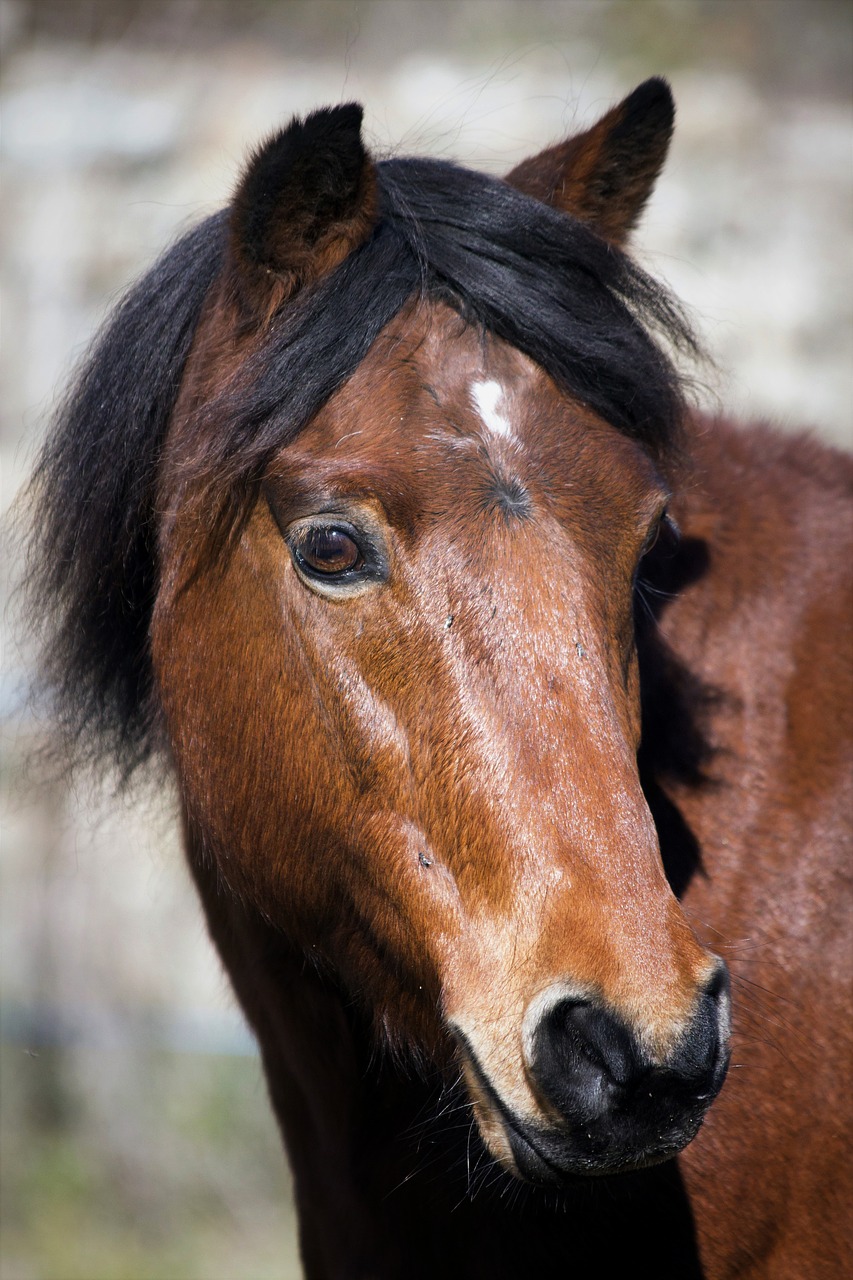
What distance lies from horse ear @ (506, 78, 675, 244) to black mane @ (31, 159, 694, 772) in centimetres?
22

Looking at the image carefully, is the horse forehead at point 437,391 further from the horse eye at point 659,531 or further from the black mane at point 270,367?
the horse eye at point 659,531

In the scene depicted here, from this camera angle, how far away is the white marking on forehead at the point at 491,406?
1937 mm

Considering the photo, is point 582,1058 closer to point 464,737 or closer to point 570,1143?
point 570,1143

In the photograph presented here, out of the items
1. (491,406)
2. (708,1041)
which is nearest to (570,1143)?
(708,1041)

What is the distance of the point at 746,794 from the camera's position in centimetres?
239

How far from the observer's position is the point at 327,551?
6.20ft

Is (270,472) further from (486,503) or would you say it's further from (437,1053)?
(437,1053)

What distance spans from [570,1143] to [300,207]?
167 cm

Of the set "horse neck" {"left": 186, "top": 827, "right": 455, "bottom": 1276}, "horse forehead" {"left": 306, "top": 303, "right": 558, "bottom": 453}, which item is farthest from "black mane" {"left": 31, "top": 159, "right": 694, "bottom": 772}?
"horse neck" {"left": 186, "top": 827, "right": 455, "bottom": 1276}

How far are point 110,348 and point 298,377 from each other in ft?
1.99

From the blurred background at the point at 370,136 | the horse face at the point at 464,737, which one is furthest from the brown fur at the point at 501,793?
the blurred background at the point at 370,136

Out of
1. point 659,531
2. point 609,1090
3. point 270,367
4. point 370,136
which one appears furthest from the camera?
point 370,136

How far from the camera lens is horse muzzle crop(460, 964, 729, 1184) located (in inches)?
59.4

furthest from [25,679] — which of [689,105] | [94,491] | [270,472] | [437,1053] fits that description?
[689,105]
